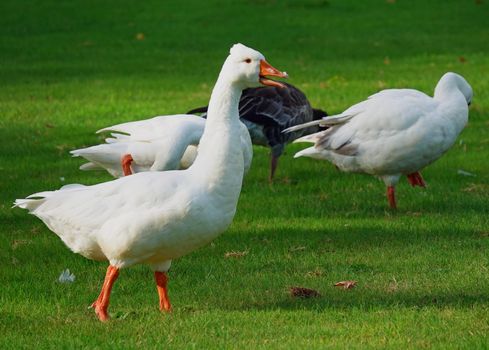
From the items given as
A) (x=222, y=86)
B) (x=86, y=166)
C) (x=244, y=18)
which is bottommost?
(x=244, y=18)

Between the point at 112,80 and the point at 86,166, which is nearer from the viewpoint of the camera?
the point at 86,166

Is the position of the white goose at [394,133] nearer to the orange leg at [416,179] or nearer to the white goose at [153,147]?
the orange leg at [416,179]

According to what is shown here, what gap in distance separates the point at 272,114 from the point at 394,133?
206 centimetres

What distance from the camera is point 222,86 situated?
261 inches

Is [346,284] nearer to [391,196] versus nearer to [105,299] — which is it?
[105,299]

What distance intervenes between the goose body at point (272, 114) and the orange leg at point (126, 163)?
2.25 meters

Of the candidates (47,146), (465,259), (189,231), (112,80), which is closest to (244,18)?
(112,80)

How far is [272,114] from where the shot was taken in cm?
1186

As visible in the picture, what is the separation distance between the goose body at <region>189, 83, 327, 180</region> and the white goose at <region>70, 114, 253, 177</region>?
6.37 feet

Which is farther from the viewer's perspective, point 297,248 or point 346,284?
point 297,248

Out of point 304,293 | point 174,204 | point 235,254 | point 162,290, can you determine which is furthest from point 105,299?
point 235,254

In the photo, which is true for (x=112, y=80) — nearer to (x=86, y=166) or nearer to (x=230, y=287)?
(x=86, y=166)

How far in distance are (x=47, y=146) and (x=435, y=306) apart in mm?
7723

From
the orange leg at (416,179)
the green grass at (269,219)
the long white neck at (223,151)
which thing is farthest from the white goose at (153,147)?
the long white neck at (223,151)
